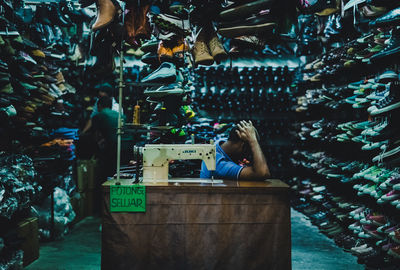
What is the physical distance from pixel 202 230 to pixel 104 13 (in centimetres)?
147

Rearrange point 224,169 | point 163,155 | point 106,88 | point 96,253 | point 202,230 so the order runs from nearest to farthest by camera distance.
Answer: point 202,230 < point 163,155 < point 224,169 < point 96,253 < point 106,88

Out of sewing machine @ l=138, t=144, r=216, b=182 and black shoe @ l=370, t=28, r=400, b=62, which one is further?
black shoe @ l=370, t=28, r=400, b=62

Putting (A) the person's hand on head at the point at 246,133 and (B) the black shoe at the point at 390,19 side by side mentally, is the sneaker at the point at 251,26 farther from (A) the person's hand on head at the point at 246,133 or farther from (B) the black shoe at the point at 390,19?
(B) the black shoe at the point at 390,19

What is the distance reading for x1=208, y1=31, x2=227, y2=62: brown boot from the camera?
2.85m

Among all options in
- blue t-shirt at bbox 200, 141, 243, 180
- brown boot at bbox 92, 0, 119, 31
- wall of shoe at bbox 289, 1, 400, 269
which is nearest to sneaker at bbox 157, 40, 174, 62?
brown boot at bbox 92, 0, 119, 31

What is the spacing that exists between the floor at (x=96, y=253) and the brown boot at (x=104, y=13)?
7.31 ft

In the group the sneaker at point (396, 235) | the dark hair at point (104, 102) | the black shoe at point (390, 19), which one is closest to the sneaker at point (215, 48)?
the black shoe at point (390, 19)

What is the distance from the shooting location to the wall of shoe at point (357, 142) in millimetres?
3379

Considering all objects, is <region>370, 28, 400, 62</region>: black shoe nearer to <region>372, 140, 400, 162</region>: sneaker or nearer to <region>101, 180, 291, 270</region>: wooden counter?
<region>372, 140, 400, 162</region>: sneaker

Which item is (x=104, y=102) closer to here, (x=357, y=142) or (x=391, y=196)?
(x=357, y=142)

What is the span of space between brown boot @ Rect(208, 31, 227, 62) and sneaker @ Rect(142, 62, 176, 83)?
0.31 m

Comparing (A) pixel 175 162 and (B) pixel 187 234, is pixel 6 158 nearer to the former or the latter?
(A) pixel 175 162

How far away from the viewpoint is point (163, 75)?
113 inches

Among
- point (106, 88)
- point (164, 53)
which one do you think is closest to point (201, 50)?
point (164, 53)
